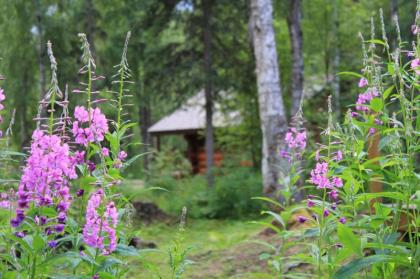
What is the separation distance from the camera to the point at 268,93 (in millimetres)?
9594

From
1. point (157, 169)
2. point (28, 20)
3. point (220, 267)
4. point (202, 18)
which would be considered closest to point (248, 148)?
point (157, 169)

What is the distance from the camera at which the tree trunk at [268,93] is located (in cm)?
955

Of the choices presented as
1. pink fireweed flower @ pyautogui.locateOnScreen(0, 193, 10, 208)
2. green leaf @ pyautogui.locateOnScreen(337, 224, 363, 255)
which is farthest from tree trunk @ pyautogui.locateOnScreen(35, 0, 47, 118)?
green leaf @ pyautogui.locateOnScreen(337, 224, 363, 255)

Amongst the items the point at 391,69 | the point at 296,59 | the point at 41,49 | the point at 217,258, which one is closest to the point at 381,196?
the point at 391,69

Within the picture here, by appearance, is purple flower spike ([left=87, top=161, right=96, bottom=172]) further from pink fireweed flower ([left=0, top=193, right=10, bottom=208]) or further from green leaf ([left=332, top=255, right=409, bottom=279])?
green leaf ([left=332, top=255, right=409, bottom=279])

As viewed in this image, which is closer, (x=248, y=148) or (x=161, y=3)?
(x=161, y=3)

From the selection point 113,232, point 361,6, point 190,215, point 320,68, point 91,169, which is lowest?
point 190,215

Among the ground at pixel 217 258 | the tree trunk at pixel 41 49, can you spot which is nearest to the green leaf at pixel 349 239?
the ground at pixel 217 258

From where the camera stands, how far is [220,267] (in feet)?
18.7

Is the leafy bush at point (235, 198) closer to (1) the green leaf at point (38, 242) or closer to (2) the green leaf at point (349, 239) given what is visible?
(2) the green leaf at point (349, 239)

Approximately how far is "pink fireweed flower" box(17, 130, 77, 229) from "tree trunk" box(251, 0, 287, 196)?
24.9ft

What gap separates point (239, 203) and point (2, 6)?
796 cm

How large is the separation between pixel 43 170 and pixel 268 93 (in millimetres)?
7813

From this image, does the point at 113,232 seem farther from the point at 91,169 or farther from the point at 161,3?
the point at 161,3
